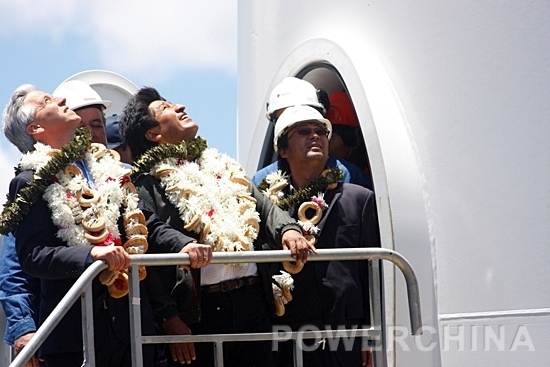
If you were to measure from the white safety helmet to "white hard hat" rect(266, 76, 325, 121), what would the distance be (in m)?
0.88

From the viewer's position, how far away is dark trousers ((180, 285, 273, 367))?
13.9ft

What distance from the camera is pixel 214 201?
4285 mm

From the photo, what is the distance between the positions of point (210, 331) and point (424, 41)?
1.61m

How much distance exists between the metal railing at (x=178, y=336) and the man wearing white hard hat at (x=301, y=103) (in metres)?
1.12

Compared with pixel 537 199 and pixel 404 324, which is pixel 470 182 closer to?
pixel 537 199

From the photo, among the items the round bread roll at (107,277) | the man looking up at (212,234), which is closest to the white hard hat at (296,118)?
the man looking up at (212,234)

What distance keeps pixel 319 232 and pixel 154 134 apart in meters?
0.87

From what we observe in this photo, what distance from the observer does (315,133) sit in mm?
4805

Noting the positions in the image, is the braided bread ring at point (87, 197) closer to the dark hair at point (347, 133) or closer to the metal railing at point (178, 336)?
the metal railing at point (178, 336)

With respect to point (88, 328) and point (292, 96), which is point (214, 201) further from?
point (292, 96)

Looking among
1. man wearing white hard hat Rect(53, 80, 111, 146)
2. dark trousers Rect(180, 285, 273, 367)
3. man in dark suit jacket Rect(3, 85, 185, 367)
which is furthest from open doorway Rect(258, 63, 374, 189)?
man in dark suit jacket Rect(3, 85, 185, 367)

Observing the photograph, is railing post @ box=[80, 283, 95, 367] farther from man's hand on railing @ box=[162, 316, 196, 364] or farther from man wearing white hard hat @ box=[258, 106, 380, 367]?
man wearing white hard hat @ box=[258, 106, 380, 367]

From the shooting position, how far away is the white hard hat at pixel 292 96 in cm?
524

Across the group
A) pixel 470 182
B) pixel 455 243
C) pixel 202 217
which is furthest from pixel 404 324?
pixel 202 217
